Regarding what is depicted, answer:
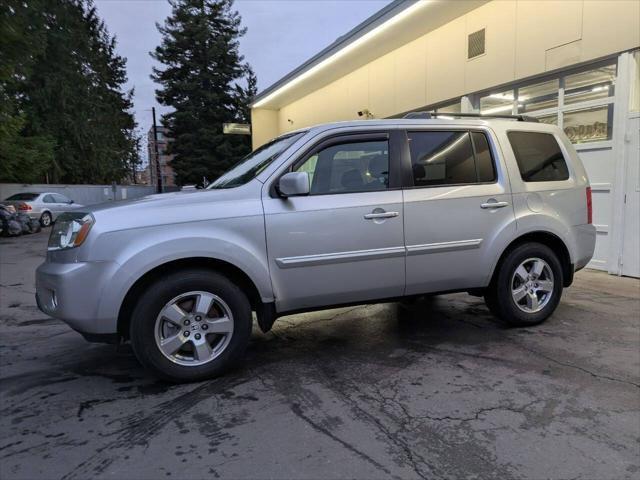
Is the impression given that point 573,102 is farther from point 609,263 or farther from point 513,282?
point 513,282

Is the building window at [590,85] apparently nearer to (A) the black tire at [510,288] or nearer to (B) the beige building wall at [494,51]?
(B) the beige building wall at [494,51]

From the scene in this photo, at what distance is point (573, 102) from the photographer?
785cm

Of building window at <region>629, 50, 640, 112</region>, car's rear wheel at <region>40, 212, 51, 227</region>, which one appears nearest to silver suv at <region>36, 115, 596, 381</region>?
building window at <region>629, 50, 640, 112</region>

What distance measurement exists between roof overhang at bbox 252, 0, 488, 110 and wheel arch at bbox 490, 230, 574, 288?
245 inches

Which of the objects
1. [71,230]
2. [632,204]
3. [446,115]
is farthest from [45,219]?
[632,204]

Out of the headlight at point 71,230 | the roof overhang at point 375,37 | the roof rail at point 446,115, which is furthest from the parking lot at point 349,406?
the roof overhang at point 375,37

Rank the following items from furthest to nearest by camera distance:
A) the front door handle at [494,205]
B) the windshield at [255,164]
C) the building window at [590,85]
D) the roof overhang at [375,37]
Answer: the roof overhang at [375,37]
the building window at [590,85]
the front door handle at [494,205]
the windshield at [255,164]

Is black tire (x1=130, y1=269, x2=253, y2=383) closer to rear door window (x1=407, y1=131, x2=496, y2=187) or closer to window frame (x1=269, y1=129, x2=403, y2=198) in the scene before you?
window frame (x1=269, y1=129, x2=403, y2=198)

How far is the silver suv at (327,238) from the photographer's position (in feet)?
10.9

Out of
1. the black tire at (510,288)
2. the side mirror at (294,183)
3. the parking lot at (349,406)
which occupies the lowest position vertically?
the parking lot at (349,406)

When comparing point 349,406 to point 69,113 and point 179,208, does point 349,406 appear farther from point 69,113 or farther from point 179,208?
point 69,113

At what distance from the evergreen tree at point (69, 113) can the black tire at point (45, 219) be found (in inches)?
197

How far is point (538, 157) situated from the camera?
184 inches

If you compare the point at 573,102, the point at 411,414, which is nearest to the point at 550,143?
the point at 411,414
